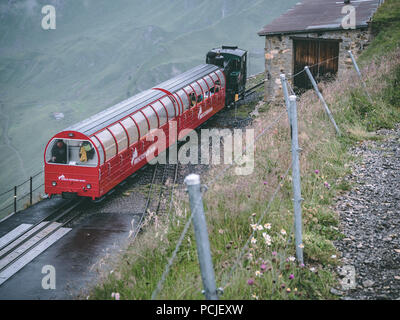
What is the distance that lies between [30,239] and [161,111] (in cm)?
711

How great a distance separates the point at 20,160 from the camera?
127 m

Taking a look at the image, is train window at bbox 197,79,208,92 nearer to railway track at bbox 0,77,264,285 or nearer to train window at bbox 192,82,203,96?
train window at bbox 192,82,203,96

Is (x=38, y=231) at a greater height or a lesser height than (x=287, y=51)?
lesser

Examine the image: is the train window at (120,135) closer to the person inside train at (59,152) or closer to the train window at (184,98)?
the person inside train at (59,152)

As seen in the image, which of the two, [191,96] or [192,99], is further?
[192,99]

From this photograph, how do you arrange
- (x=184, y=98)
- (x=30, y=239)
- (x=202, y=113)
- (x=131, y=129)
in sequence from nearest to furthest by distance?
(x=30, y=239)
(x=131, y=129)
(x=184, y=98)
(x=202, y=113)

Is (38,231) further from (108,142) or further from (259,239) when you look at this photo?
(259,239)

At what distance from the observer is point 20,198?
625 inches

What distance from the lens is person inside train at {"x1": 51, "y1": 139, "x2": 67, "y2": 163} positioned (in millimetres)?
12906

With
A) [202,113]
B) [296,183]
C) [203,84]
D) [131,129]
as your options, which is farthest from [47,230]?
[203,84]

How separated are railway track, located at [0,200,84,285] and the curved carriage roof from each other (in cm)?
249

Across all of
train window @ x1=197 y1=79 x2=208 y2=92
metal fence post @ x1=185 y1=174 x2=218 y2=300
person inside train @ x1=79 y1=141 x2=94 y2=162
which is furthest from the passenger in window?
metal fence post @ x1=185 y1=174 x2=218 y2=300
